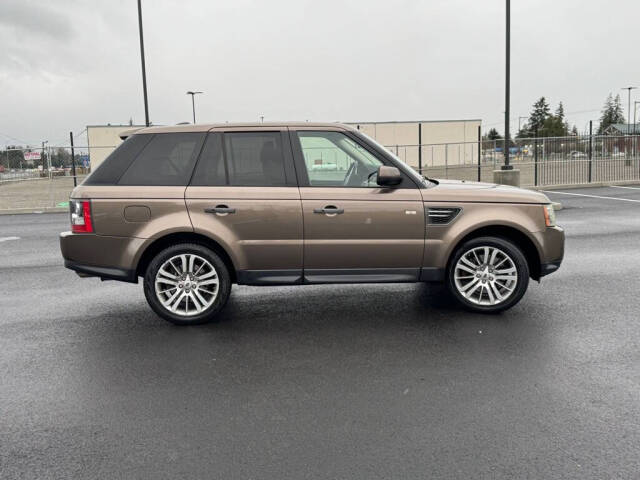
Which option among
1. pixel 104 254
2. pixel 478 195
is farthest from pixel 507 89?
pixel 104 254

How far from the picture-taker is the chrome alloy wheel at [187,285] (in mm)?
5613

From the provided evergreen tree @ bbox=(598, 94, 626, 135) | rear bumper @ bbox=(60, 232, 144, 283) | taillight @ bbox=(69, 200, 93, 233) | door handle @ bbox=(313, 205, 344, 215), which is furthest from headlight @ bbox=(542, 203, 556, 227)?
evergreen tree @ bbox=(598, 94, 626, 135)

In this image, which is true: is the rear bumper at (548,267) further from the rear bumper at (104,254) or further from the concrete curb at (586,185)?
the concrete curb at (586,185)

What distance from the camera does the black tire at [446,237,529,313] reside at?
5773mm

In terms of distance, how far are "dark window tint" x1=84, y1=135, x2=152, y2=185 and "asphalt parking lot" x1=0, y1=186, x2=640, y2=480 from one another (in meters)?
1.43

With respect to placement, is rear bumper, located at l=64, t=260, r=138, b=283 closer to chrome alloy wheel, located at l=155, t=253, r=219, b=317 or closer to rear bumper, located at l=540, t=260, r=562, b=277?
chrome alloy wheel, located at l=155, t=253, r=219, b=317

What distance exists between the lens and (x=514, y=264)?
5793 mm

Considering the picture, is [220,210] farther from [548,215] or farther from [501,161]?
[501,161]

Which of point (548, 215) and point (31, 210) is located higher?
point (548, 215)

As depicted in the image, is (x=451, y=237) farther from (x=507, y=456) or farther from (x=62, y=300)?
(x=62, y=300)

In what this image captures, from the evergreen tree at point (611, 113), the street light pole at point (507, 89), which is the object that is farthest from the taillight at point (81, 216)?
the evergreen tree at point (611, 113)

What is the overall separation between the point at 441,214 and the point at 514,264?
2.92 feet

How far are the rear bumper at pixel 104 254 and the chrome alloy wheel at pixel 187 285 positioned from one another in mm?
309

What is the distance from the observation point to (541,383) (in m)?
4.12
